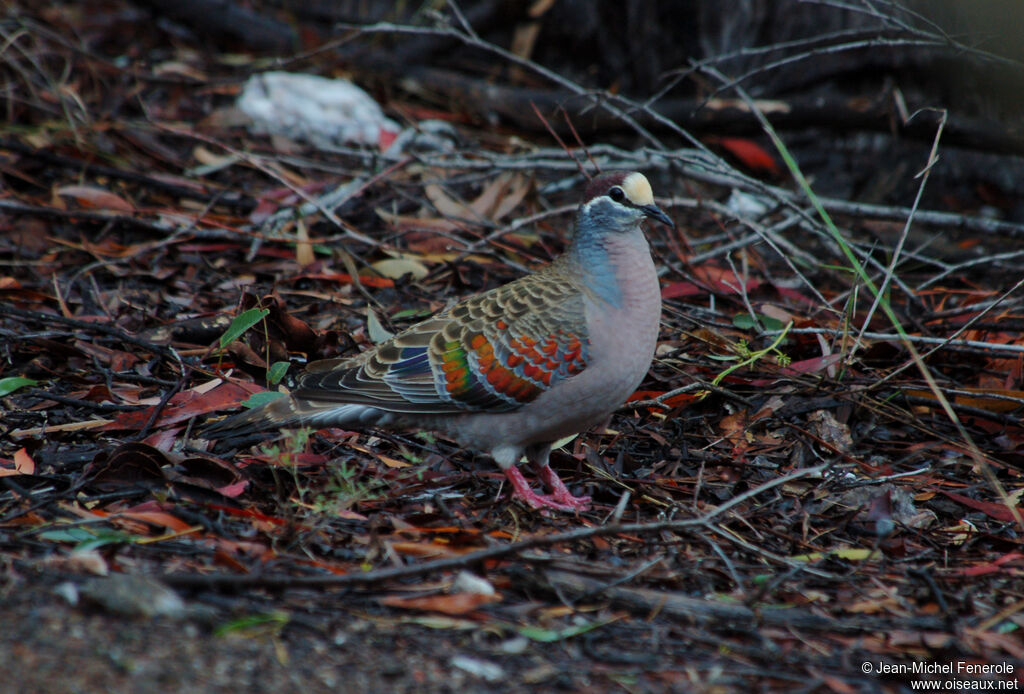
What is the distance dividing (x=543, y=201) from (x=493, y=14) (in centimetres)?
233

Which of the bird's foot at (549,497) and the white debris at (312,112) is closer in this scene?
the bird's foot at (549,497)

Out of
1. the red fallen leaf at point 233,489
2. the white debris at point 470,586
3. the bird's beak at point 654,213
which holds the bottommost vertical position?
the red fallen leaf at point 233,489

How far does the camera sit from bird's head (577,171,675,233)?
3965 mm

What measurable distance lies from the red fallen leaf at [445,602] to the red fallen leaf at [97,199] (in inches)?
156

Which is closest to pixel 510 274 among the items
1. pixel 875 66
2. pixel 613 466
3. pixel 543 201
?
pixel 543 201

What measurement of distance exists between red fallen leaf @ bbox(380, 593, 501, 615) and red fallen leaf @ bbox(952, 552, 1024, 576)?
1.63 meters

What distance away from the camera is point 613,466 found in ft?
13.6

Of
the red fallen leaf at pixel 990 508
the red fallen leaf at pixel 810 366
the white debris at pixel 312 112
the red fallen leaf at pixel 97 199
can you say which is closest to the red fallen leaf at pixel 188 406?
the red fallen leaf at pixel 97 199

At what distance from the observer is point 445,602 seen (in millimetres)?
2793

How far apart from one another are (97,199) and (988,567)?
5.16 m

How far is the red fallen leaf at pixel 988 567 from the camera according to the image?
3234 mm

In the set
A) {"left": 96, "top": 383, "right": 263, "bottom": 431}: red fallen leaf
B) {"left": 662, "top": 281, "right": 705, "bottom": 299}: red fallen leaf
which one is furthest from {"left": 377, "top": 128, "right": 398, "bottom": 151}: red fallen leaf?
{"left": 96, "top": 383, "right": 263, "bottom": 431}: red fallen leaf

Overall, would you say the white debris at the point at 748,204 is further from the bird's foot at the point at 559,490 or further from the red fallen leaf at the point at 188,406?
the red fallen leaf at the point at 188,406

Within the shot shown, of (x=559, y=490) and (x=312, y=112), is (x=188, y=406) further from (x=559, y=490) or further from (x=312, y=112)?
(x=312, y=112)
